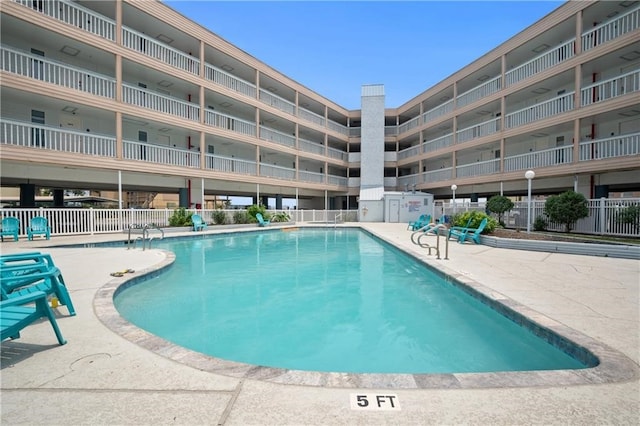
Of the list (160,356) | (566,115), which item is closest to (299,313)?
(160,356)

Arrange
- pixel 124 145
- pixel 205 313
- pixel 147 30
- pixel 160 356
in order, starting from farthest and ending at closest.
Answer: pixel 147 30 < pixel 124 145 < pixel 205 313 < pixel 160 356

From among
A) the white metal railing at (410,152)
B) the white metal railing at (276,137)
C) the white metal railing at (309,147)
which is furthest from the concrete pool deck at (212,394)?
the white metal railing at (410,152)

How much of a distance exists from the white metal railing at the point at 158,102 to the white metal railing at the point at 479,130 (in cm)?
2143

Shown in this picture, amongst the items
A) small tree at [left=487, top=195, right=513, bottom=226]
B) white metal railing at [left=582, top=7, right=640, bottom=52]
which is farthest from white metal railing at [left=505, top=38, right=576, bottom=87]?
small tree at [left=487, top=195, right=513, bottom=226]

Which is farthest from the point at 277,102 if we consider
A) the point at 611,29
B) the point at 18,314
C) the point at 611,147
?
the point at 18,314

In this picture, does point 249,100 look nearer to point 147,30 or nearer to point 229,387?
point 147,30

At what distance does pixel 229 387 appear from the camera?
2377 millimetres

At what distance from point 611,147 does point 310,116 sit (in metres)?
23.1

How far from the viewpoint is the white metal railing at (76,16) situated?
541 inches

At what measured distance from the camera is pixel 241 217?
72.8 feet

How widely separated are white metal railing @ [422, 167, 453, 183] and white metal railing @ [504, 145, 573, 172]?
5.69 m

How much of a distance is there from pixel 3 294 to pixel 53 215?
1368cm

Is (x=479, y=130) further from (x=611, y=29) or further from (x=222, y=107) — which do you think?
(x=222, y=107)

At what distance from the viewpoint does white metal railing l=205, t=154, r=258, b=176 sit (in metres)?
21.2
